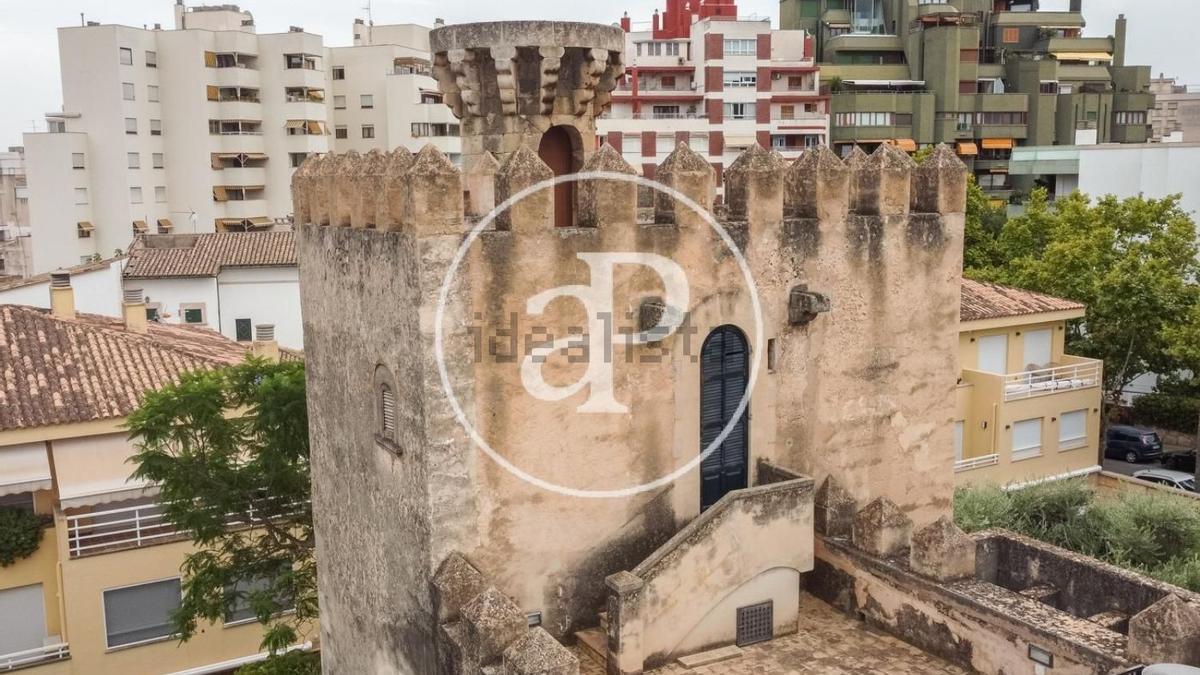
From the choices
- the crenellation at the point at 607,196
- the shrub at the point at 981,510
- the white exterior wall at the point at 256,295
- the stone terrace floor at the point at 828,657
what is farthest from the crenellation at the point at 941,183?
the white exterior wall at the point at 256,295

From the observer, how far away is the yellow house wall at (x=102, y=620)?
2620 centimetres

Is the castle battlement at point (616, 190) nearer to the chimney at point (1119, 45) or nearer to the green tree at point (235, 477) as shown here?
the green tree at point (235, 477)

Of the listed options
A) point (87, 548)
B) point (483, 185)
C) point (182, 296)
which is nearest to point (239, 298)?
point (182, 296)

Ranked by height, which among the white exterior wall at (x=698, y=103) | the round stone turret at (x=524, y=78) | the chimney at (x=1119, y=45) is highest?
the chimney at (x=1119, y=45)

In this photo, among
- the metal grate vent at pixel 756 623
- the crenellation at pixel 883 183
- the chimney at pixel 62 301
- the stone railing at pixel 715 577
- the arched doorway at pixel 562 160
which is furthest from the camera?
the chimney at pixel 62 301

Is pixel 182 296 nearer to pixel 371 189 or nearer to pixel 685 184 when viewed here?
pixel 371 189

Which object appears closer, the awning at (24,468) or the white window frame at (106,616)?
the awning at (24,468)

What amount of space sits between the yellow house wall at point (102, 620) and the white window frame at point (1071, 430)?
3030 cm

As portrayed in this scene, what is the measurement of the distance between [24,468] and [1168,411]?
46685 millimetres

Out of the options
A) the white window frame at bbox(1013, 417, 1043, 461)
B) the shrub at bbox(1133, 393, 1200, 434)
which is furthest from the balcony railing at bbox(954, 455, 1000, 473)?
the shrub at bbox(1133, 393, 1200, 434)

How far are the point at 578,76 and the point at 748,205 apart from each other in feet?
10.5

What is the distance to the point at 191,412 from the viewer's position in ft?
79.6

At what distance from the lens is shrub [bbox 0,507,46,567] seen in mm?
26531

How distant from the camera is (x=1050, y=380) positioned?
136ft
